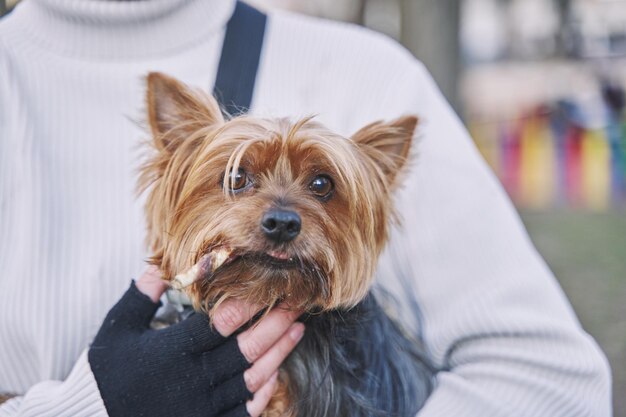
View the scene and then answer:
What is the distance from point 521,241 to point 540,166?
10.3 meters

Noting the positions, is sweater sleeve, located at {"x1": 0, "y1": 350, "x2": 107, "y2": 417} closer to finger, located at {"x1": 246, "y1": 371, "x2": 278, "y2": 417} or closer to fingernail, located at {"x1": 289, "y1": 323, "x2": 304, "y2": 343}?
finger, located at {"x1": 246, "y1": 371, "x2": 278, "y2": 417}

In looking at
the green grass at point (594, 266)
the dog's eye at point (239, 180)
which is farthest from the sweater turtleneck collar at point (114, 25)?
the green grass at point (594, 266)

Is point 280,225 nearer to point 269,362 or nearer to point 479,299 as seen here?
point 269,362

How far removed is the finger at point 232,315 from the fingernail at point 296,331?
128mm

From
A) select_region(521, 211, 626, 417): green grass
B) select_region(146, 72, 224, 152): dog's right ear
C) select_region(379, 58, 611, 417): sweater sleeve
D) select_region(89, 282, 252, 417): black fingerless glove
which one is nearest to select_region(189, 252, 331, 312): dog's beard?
select_region(89, 282, 252, 417): black fingerless glove

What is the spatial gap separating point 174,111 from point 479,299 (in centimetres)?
110

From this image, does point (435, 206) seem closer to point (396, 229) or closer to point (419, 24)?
point (396, 229)

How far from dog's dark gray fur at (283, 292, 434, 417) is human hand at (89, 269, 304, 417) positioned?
272 millimetres

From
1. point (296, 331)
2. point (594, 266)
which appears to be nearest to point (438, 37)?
point (594, 266)

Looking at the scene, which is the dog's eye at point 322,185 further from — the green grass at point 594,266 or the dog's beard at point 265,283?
the green grass at point 594,266

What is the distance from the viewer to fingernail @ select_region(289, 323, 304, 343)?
223cm

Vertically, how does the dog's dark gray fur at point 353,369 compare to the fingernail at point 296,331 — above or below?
below

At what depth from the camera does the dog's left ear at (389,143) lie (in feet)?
7.44

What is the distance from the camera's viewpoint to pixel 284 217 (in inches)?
79.9
